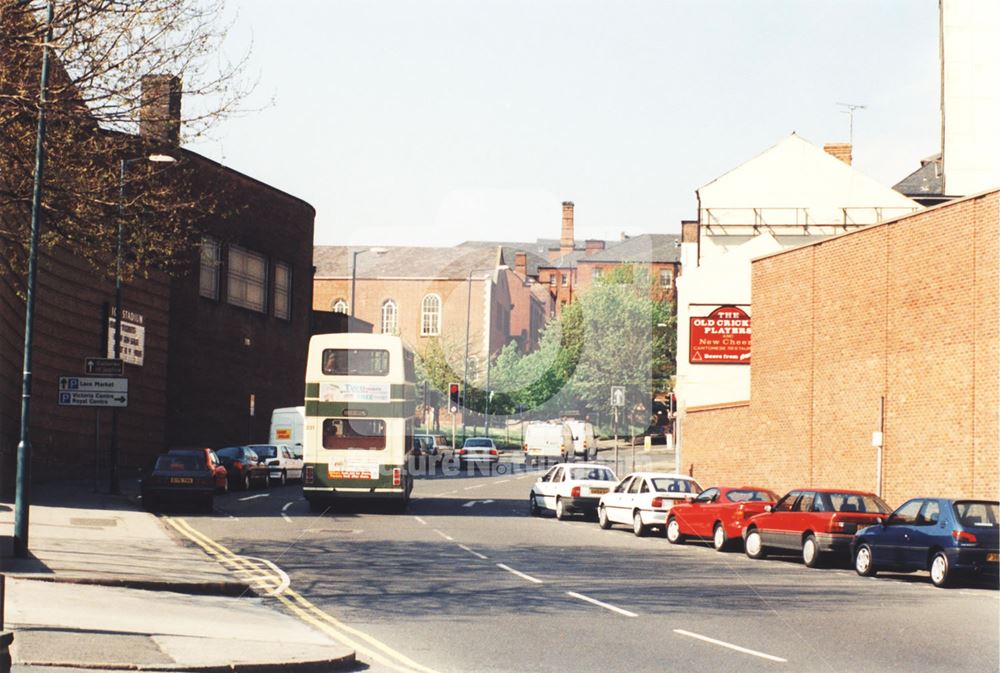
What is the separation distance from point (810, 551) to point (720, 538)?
3.60 m

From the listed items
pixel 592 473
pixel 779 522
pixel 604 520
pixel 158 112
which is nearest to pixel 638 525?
pixel 604 520

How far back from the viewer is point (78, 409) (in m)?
42.3

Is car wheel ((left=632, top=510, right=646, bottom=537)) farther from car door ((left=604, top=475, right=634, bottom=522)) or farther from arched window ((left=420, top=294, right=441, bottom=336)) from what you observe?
arched window ((left=420, top=294, right=441, bottom=336))

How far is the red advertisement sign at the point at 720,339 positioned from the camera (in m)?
47.7

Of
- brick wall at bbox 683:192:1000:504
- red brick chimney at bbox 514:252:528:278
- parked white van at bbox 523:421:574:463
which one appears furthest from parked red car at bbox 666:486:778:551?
red brick chimney at bbox 514:252:528:278

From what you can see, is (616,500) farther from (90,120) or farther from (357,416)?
(90,120)

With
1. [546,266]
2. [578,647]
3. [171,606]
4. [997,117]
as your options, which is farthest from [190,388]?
[546,266]

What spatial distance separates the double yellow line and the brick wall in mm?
16267

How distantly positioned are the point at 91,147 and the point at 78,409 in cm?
2318

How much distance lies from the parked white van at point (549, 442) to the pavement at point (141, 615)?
48795 mm

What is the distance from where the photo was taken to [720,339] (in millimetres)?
47969

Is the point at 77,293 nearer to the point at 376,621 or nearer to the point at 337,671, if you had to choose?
the point at 376,621

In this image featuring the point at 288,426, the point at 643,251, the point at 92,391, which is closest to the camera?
the point at 92,391

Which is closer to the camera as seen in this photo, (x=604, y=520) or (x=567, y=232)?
(x=604, y=520)
